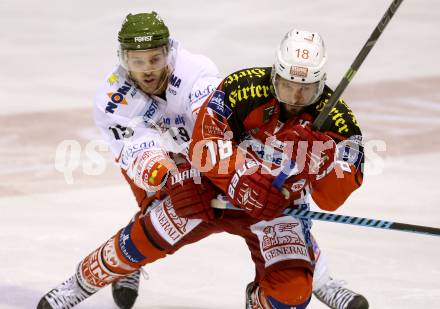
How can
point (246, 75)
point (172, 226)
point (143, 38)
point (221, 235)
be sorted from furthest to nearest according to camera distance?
point (221, 235) → point (143, 38) → point (172, 226) → point (246, 75)

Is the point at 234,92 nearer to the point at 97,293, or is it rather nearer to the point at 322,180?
the point at 322,180

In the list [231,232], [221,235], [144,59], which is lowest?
[221,235]

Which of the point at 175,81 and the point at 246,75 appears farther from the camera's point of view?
the point at 175,81

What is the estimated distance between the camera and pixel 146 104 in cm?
449

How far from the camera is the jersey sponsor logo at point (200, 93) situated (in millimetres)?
4438

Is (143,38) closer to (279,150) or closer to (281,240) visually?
(279,150)

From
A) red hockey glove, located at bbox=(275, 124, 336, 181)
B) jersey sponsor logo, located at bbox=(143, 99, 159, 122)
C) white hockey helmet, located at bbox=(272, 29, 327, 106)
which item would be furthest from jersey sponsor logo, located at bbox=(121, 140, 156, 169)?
white hockey helmet, located at bbox=(272, 29, 327, 106)

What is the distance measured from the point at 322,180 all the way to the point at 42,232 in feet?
6.34

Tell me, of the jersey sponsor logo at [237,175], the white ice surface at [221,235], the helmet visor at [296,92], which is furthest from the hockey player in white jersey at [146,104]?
the helmet visor at [296,92]

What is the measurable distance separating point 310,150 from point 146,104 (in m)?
0.95

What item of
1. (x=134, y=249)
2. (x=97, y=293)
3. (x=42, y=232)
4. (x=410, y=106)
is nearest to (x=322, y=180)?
(x=134, y=249)

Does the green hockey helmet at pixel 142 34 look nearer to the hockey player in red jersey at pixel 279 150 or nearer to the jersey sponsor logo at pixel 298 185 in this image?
the hockey player in red jersey at pixel 279 150

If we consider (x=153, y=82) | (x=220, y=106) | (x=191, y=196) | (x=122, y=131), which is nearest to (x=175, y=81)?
(x=153, y=82)

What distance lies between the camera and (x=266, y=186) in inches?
152
